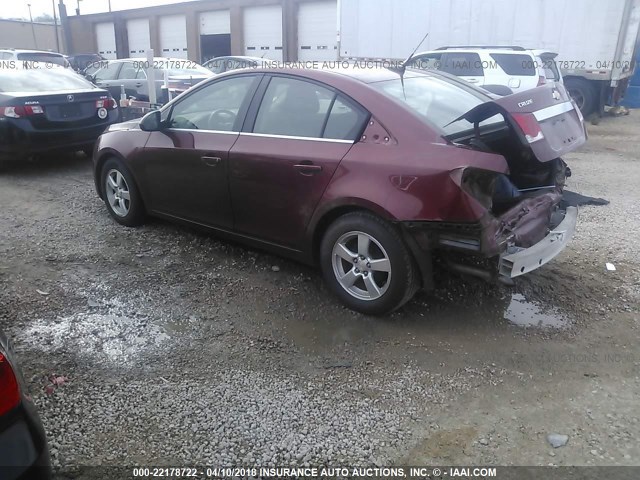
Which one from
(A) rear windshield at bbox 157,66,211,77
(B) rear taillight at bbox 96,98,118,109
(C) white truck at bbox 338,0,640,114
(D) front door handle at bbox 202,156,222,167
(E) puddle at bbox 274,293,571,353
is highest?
(C) white truck at bbox 338,0,640,114

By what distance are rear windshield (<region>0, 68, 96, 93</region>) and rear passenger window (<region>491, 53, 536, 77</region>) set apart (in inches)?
312

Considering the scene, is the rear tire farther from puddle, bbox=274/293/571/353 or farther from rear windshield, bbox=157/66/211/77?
puddle, bbox=274/293/571/353

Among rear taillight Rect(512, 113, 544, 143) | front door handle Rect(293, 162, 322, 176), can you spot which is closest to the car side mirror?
A: front door handle Rect(293, 162, 322, 176)

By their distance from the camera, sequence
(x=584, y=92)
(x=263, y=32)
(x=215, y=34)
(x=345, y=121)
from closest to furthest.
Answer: (x=345, y=121) → (x=584, y=92) → (x=263, y=32) → (x=215, y=34)

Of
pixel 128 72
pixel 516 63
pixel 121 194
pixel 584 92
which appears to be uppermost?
pixel 516 63

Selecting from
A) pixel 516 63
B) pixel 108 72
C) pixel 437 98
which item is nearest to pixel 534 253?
pixel 437 98

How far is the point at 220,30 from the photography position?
28.0 meters

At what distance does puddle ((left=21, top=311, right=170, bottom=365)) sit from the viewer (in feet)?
10.8

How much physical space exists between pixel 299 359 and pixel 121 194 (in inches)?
116

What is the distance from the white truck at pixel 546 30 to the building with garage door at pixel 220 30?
15.4ft

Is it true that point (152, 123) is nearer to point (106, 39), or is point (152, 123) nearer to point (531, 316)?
point (531, 316)

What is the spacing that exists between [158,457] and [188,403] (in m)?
0.39

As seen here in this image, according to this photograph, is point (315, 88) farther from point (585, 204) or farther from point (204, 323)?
point (585, 204)

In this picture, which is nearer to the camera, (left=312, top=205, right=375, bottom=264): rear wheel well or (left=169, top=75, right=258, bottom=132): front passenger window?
(left=312, top=205, right=375, bottom=264): rear wheel well
